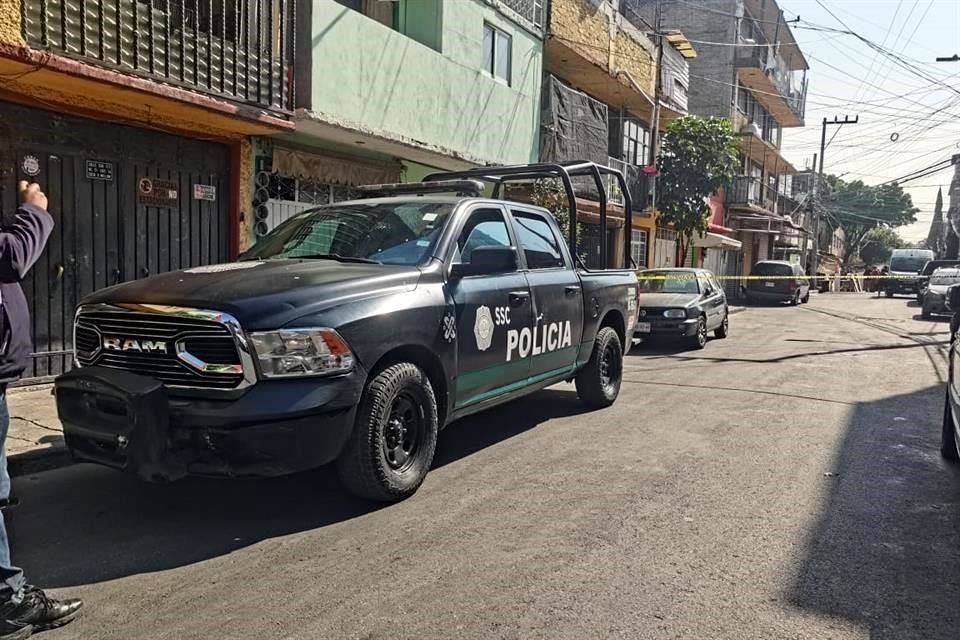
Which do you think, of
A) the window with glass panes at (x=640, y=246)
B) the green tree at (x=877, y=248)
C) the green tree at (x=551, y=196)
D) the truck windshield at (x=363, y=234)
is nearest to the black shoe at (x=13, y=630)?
the truck windshield at (x=363, y=234)

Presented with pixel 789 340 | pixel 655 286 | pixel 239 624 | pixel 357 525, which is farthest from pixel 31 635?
pixel 789 340

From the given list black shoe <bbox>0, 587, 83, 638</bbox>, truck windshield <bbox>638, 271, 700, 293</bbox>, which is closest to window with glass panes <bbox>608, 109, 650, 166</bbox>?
truck windshield <bbox>638, 271, 700, 293</bbox>

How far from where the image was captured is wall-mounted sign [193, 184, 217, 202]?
967 centimetres

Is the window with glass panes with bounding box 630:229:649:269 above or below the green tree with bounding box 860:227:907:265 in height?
below

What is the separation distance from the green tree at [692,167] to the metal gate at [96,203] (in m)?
16.2

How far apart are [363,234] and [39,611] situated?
3.04 meters

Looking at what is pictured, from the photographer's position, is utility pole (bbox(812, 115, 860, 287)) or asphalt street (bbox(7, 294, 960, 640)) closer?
asphalt street (bbox(7, 294, 960, 640))

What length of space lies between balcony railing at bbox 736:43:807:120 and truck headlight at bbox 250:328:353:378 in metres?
31.9

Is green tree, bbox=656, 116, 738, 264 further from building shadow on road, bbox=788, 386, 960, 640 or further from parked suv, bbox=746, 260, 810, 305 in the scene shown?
building shadow on road, bbox=788, 386, 960, 640

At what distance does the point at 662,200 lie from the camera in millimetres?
23484

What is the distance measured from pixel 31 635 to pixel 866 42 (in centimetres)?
2329

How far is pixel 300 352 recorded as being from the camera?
3939mm

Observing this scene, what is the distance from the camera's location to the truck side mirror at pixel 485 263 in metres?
5.07

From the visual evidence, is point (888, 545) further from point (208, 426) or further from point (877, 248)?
point (877, 248)
